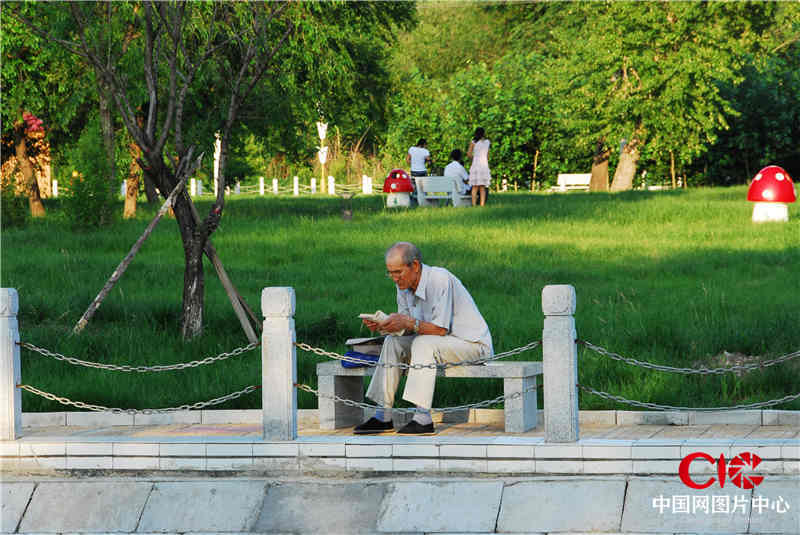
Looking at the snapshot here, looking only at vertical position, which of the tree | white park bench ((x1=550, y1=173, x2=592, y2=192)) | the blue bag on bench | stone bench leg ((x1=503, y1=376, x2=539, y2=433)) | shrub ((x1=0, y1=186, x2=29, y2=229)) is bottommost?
stone bench leg ((x1=503, y1=376, x2=539, y2=433))

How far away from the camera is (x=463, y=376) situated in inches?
382

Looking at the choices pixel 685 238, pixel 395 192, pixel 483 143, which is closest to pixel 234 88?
pixel 685 238

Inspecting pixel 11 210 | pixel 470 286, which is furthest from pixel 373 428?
pixel 11 210

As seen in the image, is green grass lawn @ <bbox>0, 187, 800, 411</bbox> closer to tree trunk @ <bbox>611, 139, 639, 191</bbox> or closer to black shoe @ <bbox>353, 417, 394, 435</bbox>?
black shoe @ <bbox>353, 417, 394, 435</bbox>

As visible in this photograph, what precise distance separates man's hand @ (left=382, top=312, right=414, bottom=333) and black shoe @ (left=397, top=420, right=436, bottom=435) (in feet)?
2.31

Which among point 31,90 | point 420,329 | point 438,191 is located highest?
point 31,90

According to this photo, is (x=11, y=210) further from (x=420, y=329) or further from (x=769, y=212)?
(x=420, y=329)

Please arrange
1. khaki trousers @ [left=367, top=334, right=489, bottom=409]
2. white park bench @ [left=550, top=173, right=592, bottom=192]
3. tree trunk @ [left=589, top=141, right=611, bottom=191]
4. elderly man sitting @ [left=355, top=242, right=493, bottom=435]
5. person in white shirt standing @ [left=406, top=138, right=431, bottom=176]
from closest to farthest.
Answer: khaki trousers @ [left=367, top=334, right=489, bottom=409] → elderly man sitting @ [left=355, top=242, right=493, bottom=435] → person in white shirt standing @ [left=406, top=138, right=431, bottom=176] → tree trunk @ [left=589, top=141, right=611, bottom=191] → white park bench @ [left=550, top=173, right=592, bottom=192]

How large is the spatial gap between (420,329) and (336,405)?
3.55ft

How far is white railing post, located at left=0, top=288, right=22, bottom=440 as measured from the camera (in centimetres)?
986

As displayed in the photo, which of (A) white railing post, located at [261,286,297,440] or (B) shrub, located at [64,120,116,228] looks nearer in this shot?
(A) white railing post, located at [261,286,297,440]

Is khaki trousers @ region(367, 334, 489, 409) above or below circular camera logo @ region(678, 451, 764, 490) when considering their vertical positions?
above

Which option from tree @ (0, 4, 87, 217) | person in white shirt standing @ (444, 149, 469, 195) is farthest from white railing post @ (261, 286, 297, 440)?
person in white shirt standing @ (444, 149, 469, 195)

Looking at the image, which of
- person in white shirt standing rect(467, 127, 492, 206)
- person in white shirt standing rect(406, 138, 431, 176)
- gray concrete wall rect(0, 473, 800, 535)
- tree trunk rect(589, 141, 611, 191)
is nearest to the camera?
gray concrete wall rect(0, 473, 800, 535)
